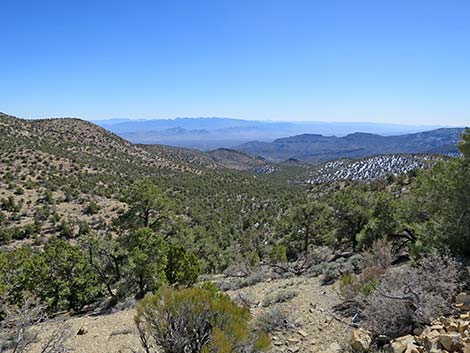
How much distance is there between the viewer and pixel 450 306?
7102 millimetres

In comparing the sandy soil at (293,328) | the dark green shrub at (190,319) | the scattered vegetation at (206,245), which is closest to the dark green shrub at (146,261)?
the scattered vegetation at (206,245)

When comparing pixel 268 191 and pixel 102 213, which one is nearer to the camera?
pixel 102 213

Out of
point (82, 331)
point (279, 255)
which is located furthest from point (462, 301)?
point (279, 255)

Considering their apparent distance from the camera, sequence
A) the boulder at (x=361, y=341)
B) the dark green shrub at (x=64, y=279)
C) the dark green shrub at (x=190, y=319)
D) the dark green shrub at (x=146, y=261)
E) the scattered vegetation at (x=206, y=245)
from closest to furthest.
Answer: the dark green shrub at (x=190, y=319) → the boulder at (x=361, y=341) → the scattered vegetation at (x=206, y=245) → the dark green shrub at (x=146, y=261) → the dark green shrub at (x=64, y=279)

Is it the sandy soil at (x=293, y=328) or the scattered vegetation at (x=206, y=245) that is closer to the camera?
the scattered vegetation at (x=206, y=245)

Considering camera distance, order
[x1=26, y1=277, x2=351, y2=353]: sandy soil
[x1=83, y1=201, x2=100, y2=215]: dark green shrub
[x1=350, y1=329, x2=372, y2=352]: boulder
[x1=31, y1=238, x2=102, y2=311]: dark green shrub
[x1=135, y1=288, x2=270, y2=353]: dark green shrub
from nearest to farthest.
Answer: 1. [x1=135, y1=288, x2=270, y2=353]: dark green shrub
2. [x1=350, y1=329, x2=372, y2=352]: boulder
3. [x1=26, y1=277, x2=351, y2=353]: sandy soil
4. [x1=31, y1=238, x2=102, y2=311]: dark green shrub
5. [x1=83, y1=201, x2=100, y2=215]: dark green shrub

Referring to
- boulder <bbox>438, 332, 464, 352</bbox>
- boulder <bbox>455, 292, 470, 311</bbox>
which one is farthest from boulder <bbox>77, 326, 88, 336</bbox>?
boulder <bbox>455, 292, 470, 311</bbox>

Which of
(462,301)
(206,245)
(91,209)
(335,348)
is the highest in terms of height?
(462,301)

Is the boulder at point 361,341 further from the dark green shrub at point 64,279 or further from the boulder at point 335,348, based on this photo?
the dark green shrub at point 64,279

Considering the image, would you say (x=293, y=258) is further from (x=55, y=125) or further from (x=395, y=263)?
(x=55, y=125)

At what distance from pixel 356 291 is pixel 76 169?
4701 cm

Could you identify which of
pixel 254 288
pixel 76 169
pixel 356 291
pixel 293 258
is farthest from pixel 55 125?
pixel 356 291

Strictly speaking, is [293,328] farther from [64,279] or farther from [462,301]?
[64,279]

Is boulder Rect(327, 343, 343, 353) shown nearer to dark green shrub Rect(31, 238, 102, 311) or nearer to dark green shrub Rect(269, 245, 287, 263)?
dark green shrub Rect(31, 238, 102, 311)
